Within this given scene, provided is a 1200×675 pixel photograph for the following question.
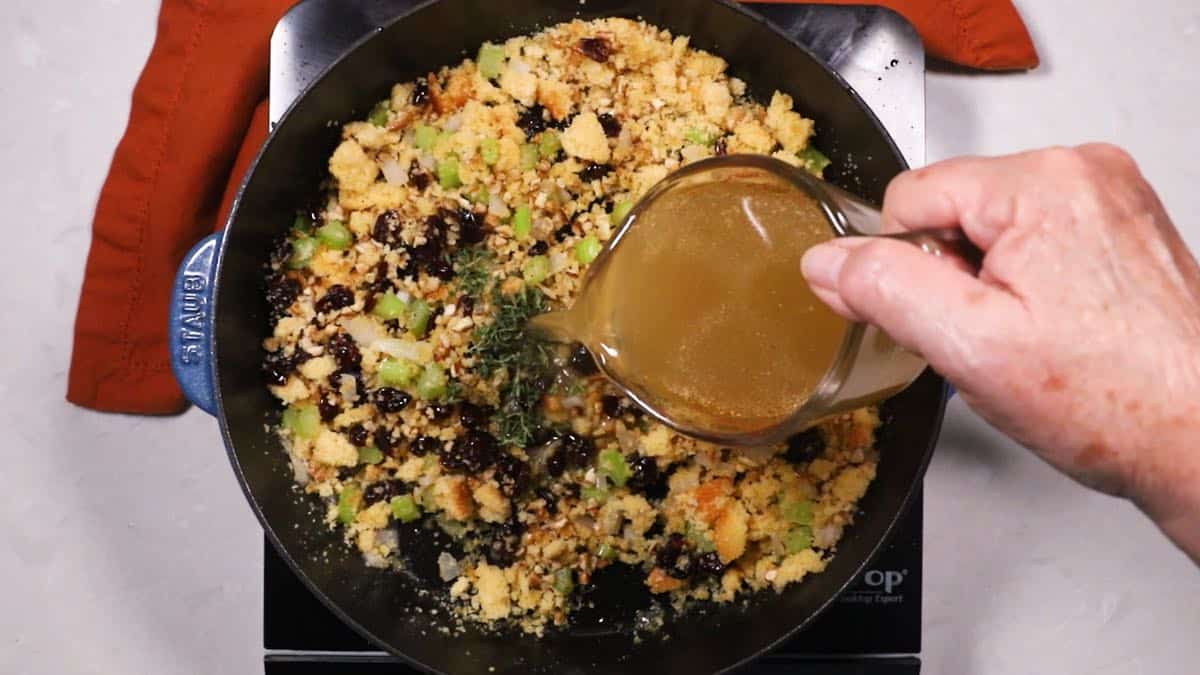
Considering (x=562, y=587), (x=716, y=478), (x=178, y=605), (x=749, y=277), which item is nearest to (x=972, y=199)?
(x=749, y=277)

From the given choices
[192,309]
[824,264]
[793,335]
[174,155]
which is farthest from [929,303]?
[174,155]

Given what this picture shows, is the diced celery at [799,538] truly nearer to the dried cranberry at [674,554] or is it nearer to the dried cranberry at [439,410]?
the dried cranberry at [674,554]

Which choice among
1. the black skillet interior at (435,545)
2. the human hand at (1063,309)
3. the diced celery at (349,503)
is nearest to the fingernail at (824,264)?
the human hand at (1063,309)

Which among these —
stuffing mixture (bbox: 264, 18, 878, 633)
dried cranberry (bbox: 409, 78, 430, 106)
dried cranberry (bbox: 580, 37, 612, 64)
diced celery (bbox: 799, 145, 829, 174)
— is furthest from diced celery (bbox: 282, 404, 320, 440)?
diced celery (bbox: 799, 145, 829, 174)

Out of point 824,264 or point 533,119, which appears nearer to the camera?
point 824,264

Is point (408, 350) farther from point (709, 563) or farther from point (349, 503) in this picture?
point (709, 563)

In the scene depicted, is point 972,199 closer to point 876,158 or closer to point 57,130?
point 876,158
